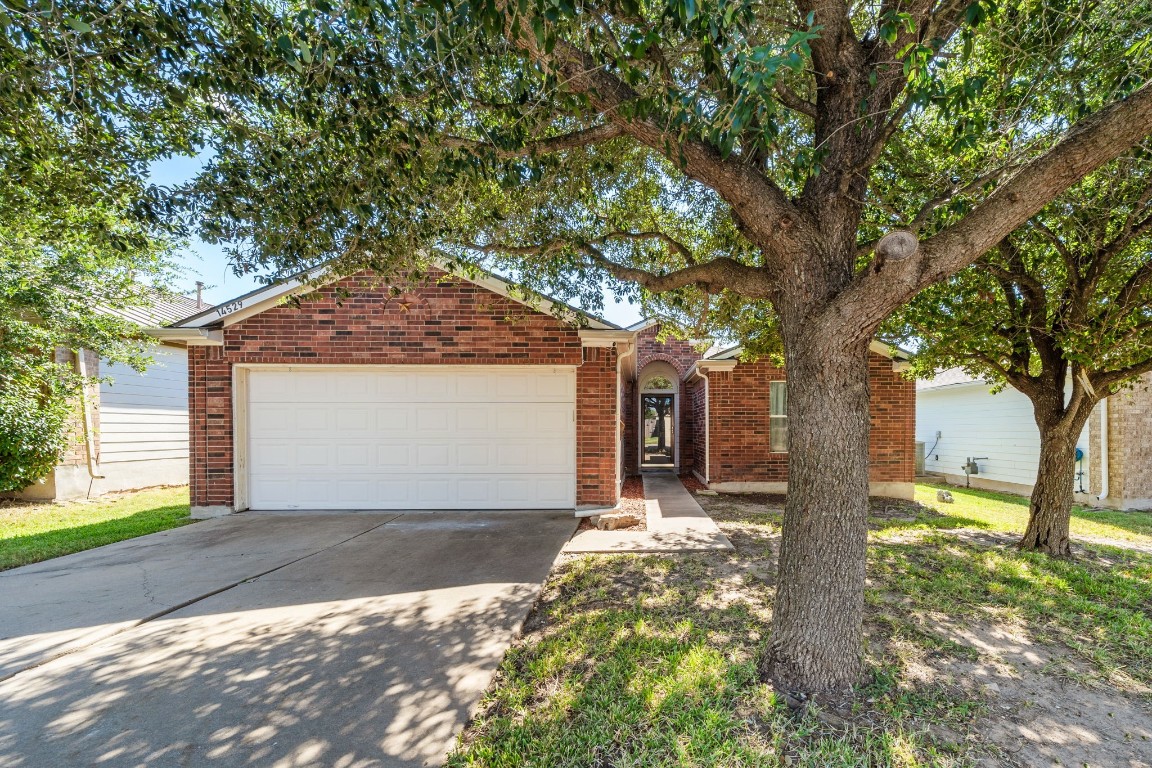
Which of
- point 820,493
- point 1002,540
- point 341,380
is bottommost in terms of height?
point 1002,540

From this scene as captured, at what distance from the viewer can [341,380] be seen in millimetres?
8078

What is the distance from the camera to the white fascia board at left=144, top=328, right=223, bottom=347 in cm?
750

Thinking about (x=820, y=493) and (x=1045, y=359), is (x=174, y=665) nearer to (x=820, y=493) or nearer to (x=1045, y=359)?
(x=820, y=493)

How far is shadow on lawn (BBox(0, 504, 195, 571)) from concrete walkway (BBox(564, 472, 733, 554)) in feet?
20.5

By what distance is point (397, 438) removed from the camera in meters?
8.05

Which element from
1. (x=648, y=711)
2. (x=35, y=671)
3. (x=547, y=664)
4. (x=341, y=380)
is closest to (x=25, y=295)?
(x=341, y=380)

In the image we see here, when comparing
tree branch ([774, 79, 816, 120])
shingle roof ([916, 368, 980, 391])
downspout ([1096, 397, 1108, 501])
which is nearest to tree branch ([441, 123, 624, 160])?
tree branch ([774, 79, 816, 120])

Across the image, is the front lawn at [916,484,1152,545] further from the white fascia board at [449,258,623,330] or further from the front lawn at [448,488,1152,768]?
the white fascia board at [449,258,623,330]

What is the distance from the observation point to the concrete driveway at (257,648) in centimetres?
255

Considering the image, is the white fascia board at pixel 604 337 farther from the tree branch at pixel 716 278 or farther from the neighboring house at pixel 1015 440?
the neighboring house at pixel 1015 440

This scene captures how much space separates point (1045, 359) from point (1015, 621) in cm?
357

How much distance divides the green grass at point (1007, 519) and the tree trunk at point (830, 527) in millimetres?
5230

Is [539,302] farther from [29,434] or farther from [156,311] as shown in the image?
[156,311]

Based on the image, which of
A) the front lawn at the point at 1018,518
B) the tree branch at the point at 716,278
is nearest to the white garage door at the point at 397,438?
the tree branch at the point at 716,278
